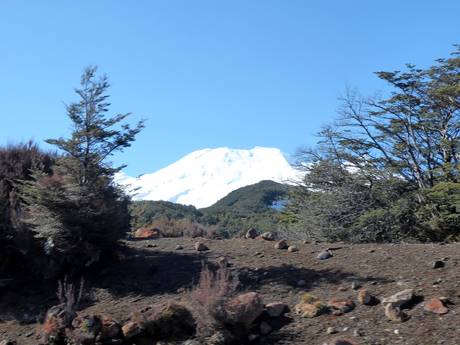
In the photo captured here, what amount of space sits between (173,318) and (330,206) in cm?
890

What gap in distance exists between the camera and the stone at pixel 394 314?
6.55 meters

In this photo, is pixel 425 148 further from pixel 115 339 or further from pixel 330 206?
pixel 115 339

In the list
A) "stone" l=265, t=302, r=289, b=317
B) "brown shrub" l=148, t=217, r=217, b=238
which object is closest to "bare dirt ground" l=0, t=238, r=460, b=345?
"stone" l=265, t=302, r=289, b=317

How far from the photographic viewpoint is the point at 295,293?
26.0 ft

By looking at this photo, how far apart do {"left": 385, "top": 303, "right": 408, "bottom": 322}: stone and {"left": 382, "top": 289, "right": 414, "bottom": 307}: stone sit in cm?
11

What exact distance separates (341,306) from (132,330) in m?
2.42

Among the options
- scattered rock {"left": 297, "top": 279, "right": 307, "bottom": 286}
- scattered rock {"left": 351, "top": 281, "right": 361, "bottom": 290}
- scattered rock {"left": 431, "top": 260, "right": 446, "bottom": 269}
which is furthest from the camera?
scattered rock {"left": 297, "top": 279, "right": 307, "bottom": 286}

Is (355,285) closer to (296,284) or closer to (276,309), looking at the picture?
(296,284)

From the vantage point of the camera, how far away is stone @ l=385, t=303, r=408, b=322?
6551 mm

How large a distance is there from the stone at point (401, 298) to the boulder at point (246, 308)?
144cm

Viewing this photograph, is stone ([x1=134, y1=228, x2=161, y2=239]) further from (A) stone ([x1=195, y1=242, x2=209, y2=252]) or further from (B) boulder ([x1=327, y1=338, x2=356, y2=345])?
(B) boulder ([x1=327, y1=338, x2=356, y2=345])

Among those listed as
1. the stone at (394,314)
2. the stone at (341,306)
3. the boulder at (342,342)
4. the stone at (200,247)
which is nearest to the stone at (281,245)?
the stone at (200,247)

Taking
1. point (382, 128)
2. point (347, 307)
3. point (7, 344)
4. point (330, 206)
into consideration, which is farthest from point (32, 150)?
point (382, 128)

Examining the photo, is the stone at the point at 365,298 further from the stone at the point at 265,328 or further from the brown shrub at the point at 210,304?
the brown shrub at the point at 210,304
